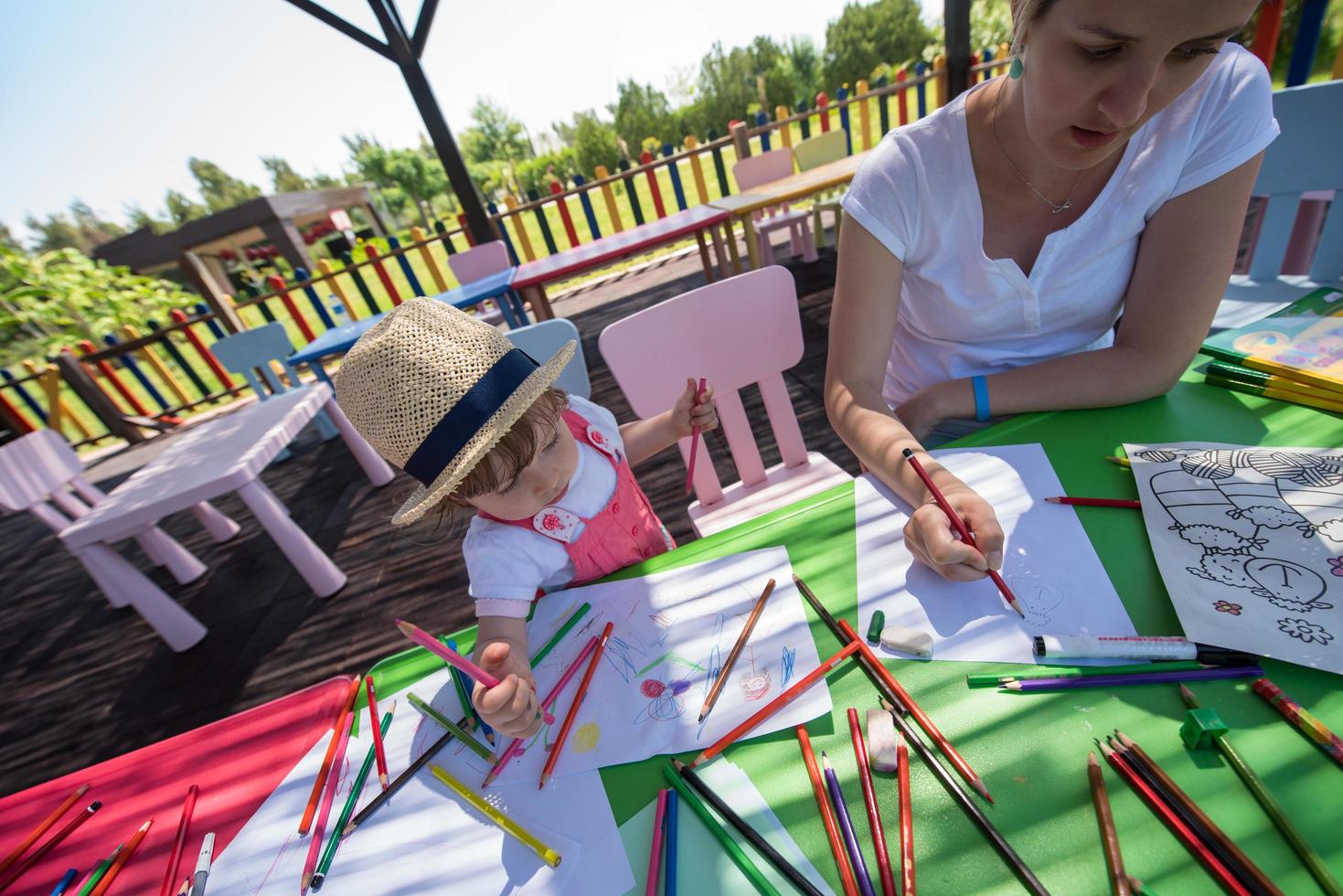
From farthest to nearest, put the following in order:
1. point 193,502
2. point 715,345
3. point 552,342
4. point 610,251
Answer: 1. point 610,251
2. point 193,502
3. point 552,342
4. point 715,345

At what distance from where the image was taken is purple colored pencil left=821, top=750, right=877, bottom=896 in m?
0.50

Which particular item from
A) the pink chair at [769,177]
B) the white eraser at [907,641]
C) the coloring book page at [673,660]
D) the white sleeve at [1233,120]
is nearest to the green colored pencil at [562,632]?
the coloring book page at [673,660]

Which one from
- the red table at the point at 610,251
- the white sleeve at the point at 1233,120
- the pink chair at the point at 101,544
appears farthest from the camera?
the red table at the point at 610,251

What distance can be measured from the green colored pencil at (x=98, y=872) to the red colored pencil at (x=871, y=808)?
979 millimetres

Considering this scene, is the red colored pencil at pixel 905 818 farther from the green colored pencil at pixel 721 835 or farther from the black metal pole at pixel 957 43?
the black metal pole at pixel 957 43

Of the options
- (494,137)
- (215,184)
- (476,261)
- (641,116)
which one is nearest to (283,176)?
Answer: (215,184)

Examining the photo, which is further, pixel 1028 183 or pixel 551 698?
pixel 1028 183

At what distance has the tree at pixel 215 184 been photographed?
39.6 metres

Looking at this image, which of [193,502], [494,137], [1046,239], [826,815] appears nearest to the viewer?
[826,815]

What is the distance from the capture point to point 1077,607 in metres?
0.66

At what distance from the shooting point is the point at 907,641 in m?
0.67

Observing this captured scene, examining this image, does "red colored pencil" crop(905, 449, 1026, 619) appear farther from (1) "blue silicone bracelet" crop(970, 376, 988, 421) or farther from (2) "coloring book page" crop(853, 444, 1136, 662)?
(1) "blue silicone bracelet" crop(970, 376, 988, 421)

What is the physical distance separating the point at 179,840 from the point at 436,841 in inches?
15.7

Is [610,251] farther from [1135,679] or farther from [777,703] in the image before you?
[1135,679]
